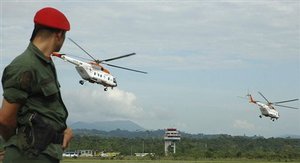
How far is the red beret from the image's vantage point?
3557mm

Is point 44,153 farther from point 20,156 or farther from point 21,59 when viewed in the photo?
point 21,59

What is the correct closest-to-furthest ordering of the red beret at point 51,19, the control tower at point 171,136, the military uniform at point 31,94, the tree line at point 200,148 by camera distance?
the military uniform at point 31,94 → the red beret at point 51,19 → the tree line at point 200,148 → the control tower at point 171,136

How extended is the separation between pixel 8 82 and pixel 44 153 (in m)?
0.51

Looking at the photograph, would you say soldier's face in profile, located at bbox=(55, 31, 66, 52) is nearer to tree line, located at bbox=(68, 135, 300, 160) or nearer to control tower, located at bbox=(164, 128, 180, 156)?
tree line, located at bbox=(68, 135, 300, 160)

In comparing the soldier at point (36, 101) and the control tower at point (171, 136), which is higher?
the control tower at point (171, 136)

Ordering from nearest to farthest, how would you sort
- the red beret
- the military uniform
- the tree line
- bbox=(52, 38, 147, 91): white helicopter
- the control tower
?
the military uniform < the red beret < bbox=(52, 38, 147, 91): white helicopter < the tree line < the control tower

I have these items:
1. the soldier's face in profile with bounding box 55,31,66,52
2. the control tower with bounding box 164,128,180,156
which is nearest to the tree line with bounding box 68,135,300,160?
the control tower with bounding box 164,128,180,156

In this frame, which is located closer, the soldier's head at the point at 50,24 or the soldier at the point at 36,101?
the soldier at the point at 36,101

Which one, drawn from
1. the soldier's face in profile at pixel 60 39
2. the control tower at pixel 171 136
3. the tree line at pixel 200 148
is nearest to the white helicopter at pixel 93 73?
the tree line at pixel 200 148

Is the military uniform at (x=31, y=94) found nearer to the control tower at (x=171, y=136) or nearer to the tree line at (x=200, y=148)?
the tree line at (x=200, y=148)

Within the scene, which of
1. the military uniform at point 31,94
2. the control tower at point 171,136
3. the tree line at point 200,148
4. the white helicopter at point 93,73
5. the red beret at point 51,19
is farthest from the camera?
the control tower at point 171,136

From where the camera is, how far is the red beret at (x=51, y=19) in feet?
11.7

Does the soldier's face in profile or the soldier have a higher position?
the soldier's face in profile

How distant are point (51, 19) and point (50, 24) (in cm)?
4
